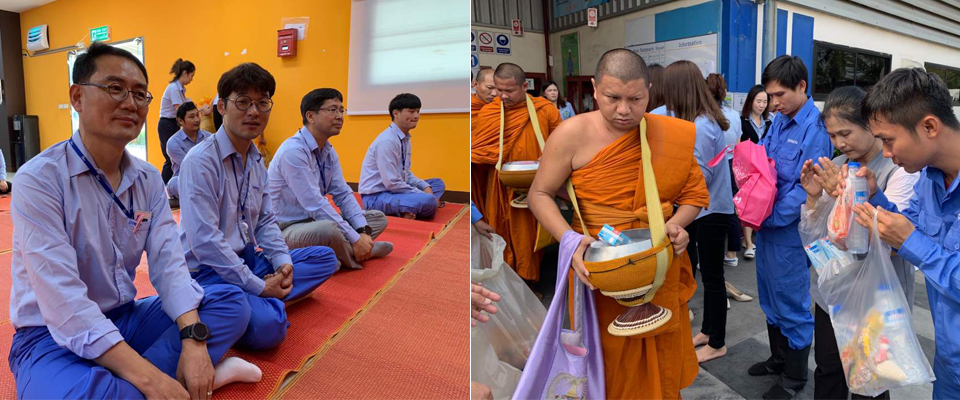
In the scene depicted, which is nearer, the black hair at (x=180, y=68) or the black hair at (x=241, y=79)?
the black hair at (x=241, y=79)

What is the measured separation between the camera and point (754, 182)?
1236mm

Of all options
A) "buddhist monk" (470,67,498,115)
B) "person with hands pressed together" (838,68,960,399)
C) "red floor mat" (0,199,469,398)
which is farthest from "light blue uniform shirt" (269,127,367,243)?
"person with hands pressed together" (838,68,960,399)

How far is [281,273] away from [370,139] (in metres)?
1.22

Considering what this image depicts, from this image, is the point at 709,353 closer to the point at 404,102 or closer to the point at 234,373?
the point at 234,373

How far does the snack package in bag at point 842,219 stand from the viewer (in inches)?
37.5

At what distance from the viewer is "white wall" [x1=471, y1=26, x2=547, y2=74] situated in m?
0.85

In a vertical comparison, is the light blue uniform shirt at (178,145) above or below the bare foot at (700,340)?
above

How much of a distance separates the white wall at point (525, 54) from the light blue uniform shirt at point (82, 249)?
0.92 m

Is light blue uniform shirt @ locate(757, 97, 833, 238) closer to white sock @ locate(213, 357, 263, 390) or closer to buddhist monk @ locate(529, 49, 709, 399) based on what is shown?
buddhist monk @ locate(529, 49, 709, 399)

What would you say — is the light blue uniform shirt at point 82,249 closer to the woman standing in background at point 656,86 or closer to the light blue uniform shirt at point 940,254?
the woman standing in background at point 656,86

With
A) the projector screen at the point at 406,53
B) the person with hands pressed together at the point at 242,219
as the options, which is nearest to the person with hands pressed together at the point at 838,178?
the person with hands pressed together at the point at 242,219

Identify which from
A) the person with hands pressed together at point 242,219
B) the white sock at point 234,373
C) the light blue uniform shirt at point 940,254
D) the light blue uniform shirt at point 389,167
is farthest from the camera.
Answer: the light blue uniform shirt at point 389,167

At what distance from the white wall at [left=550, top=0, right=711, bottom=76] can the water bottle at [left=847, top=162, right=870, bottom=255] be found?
0.48 m

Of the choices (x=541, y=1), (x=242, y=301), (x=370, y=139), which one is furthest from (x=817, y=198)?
(x=370, y=139)
